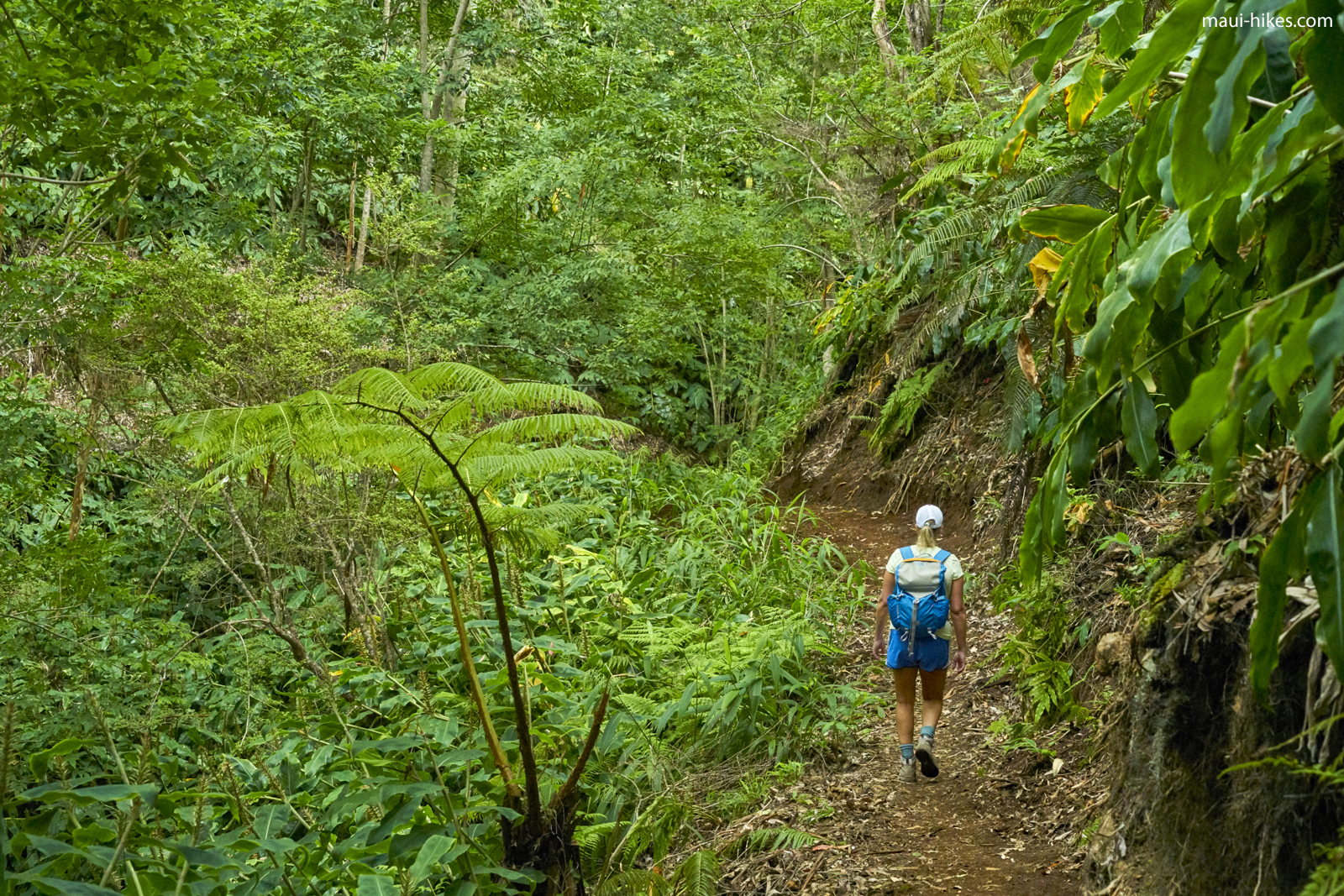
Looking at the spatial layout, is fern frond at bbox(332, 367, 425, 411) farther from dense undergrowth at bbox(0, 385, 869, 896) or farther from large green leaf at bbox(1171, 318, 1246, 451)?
large green leaf at bbox(1171, 318, 1246, 451)

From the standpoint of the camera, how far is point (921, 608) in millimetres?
4250

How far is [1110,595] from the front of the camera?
4.32 meters

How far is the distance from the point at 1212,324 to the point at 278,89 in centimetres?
954

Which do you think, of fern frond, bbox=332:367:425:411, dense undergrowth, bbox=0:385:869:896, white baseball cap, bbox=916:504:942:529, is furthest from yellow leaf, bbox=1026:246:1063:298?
fern frond, bbox=332:367:425:411

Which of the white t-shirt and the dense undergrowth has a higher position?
the white t-shirt

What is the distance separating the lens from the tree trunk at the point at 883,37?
10164mm

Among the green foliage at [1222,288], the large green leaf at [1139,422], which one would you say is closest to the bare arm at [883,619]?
the green foliage at [1222,288]

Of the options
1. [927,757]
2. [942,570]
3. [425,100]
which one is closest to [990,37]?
[942,570]

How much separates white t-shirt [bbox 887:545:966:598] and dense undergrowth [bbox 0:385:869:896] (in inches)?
38.2

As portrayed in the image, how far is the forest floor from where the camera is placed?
11.3 feet

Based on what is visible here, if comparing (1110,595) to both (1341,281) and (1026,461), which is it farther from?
(1341,281)

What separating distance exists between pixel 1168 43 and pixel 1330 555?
793mm

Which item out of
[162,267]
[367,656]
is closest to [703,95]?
[162,267]

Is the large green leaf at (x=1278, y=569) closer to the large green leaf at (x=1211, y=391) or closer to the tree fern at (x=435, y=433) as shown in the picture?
the large green leaf at (x=1211, y=391)
